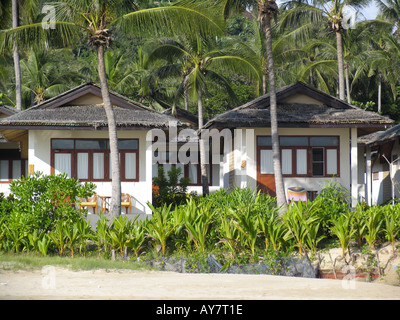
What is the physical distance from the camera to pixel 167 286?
1178 centimetres

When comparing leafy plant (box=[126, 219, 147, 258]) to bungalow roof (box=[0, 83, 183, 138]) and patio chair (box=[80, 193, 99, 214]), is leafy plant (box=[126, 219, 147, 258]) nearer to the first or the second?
patio chair (box=[80, 193, 99, 214])

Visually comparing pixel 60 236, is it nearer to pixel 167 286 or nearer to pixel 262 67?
pixel 167 286

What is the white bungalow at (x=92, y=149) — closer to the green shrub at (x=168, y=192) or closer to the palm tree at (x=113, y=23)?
the green shrub at (x=168, y=192)

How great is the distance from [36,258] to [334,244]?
7198 millimetres

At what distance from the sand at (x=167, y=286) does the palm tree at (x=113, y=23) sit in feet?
14.8

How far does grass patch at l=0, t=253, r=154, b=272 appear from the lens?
1309cm

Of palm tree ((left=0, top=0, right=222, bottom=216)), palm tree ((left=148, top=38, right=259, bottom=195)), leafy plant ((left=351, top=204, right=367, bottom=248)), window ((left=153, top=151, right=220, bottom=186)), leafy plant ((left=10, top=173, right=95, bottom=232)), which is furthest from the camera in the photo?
window ((left=153, top=151, right=220, bottom=186))

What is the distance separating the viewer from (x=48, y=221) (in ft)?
50.4

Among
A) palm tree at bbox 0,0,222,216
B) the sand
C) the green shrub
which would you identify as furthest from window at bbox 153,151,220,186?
the sand

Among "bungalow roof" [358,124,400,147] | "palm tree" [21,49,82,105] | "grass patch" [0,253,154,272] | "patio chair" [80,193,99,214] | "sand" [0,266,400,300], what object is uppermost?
"palm tree" [21,49,82,105]

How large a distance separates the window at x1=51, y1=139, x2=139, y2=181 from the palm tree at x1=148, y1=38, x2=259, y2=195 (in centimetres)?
379

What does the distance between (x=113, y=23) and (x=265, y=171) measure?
7571 mm

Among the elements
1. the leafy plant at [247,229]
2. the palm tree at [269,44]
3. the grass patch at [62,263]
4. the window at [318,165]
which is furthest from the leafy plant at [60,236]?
the window at [318,165]
